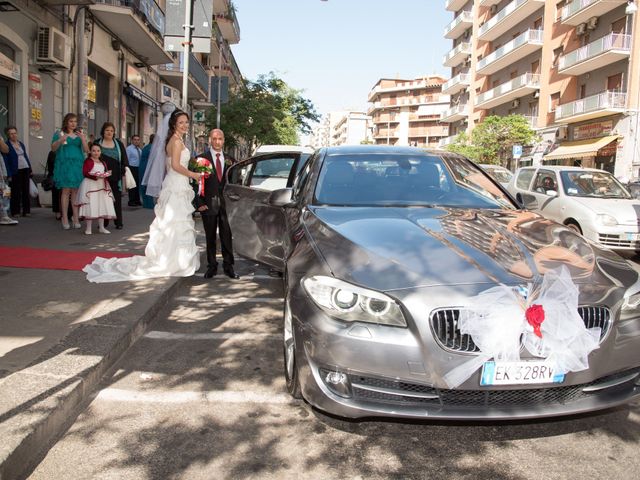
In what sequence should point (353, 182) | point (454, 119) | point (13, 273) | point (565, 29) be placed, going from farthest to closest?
point (454, 119)
point (565, 29)
point (13, 273)
point (353, 182)

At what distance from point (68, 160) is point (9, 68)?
4.08 m

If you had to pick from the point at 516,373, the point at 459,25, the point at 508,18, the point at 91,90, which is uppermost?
the point at 459,25

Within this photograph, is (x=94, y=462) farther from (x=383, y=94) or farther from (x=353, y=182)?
(x=383, y=94)

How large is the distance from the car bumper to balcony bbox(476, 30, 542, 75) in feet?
139

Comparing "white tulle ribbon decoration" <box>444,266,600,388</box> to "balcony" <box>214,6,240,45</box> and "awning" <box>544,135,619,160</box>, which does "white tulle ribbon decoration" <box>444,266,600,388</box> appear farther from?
"balcony" <box>214,6,240,45</box>

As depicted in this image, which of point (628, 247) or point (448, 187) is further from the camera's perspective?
point (628, 247)

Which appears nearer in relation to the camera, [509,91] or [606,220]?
[606,220]

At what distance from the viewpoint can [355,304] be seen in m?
2.67

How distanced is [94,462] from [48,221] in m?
9.06

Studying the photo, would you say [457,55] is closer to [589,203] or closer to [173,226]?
[589,203]

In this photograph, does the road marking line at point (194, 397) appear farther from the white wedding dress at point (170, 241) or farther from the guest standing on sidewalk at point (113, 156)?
the guest standing on sidewalk at point (113, 156)

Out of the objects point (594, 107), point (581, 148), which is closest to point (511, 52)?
point (581, 148)

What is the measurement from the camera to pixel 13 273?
5902mm

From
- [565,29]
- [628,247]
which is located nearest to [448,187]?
[628,247]
